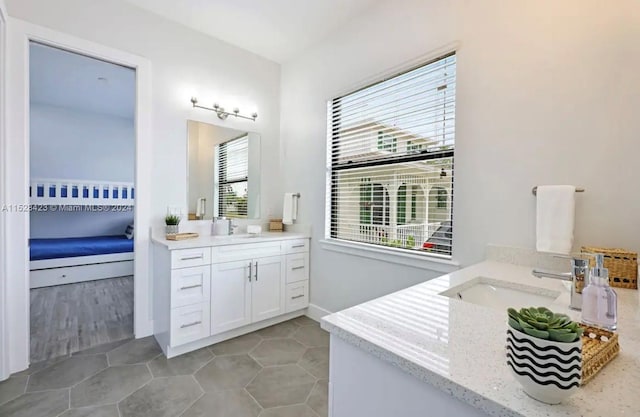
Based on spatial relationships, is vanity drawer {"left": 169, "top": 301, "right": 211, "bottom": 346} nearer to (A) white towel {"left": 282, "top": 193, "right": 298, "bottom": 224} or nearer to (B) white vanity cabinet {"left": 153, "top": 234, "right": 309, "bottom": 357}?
(B) white vanity cabinet {"left": 153, "top": 234, "right": 309, "bottom": 357}

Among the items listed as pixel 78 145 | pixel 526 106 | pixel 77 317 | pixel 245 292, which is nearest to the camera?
pixel 526 106

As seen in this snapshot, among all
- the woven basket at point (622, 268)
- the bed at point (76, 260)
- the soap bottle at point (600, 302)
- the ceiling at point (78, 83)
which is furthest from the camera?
the bed at point (76, 260)

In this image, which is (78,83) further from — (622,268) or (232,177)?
(622,268)

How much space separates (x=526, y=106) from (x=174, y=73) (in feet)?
9.69

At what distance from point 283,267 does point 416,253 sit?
1.37 m

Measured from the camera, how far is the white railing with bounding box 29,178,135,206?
15.1 feet

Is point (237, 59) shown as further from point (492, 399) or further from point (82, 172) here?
point (82, 172)

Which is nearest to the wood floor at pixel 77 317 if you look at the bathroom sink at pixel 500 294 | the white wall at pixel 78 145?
the white wall at pixel 78 145

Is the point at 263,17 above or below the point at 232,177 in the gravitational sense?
above

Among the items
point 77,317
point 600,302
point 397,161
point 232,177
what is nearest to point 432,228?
point 397,161

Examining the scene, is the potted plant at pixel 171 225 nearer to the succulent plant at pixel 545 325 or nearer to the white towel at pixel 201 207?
the white towel at pixel 201 207

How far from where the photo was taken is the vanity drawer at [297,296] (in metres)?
2.97

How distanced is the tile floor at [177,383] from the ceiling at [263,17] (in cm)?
299

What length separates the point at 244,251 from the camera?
2.62 m
